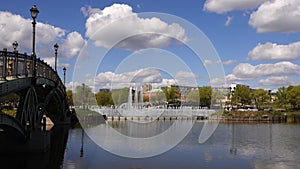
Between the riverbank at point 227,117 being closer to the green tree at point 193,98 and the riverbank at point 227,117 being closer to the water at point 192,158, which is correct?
the water at point 192,158

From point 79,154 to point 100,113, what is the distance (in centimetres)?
5821

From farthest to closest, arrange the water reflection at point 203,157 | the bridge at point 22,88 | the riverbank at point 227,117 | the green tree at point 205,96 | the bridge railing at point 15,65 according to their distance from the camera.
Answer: the green tree at point 205,96 < the riverbank at point 227,117 < the water reflection at point 203,157 < the bridge at point 22,88 < the bridge railing at point 15,65

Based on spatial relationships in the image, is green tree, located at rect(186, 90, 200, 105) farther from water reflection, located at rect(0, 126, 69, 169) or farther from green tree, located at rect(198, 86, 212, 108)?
water reflection, located at rect(0, 126, 69, 169)

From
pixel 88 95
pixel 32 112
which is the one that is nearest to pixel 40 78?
pixel 32 112

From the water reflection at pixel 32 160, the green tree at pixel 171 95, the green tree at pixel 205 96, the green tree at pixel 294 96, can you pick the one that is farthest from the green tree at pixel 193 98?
the water reflection at pixel 32 160

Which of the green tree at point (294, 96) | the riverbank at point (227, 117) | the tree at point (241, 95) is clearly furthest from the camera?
the tree at point (241, 95)

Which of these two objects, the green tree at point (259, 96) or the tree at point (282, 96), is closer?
the tree at point (282, 96)

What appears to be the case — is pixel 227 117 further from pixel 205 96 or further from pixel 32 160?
pixel 32 160

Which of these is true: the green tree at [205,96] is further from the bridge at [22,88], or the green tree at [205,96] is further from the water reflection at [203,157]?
the bridge at [22,88]

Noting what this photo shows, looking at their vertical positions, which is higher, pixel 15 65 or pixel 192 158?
pixel 15 65

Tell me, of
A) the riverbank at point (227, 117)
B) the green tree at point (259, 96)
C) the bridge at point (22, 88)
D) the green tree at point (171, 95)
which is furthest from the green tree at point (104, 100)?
the bridge at point (22, 88)

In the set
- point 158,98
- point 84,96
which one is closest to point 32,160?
point 84,96

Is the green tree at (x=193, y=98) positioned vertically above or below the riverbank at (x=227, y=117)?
above

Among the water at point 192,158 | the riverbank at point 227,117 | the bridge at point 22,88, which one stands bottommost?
the water at point 192,158
